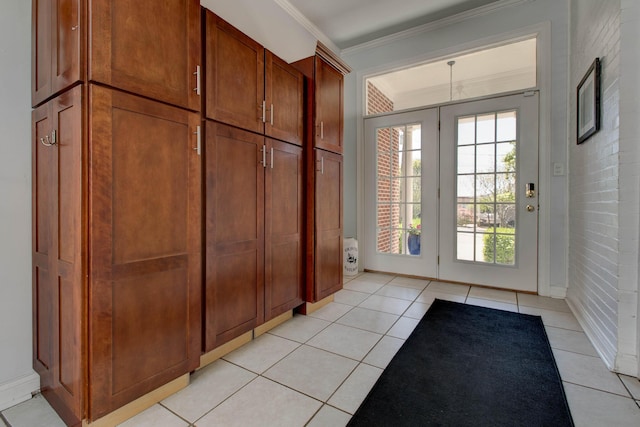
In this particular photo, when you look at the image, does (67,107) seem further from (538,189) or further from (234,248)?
(538,189)

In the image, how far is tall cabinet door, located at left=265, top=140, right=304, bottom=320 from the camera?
6.93ft

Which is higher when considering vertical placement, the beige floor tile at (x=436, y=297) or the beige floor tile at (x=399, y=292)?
the beige floor tile at (x=399, y=292)

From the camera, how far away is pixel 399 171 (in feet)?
12.2

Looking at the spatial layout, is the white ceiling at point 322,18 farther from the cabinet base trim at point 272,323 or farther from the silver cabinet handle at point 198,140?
the cabinet base trim at point 272,323

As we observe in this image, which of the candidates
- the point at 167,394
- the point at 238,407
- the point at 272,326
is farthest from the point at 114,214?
the point at 272,326

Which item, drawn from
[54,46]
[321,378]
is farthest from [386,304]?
[54,46]

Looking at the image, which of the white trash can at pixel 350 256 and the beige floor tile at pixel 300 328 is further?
the white trash can at pixel 350 256

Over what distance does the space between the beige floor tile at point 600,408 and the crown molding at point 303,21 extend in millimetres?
3754

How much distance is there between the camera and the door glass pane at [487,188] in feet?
10.2

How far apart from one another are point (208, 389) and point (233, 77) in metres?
1.73

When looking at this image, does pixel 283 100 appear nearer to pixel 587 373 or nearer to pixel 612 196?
pixel 612 196
